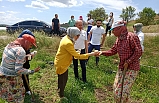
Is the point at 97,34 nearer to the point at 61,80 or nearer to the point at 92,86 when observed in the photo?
the point at 92,86

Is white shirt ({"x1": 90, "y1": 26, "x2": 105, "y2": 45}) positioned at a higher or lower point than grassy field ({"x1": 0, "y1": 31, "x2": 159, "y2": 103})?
higher

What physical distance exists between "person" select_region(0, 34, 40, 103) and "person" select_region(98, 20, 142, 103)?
152 centimetres

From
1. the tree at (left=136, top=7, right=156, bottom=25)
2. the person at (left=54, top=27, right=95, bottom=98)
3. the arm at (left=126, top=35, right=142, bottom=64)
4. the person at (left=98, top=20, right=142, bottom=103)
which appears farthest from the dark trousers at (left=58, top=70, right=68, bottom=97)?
the tree at (left=136, top=7, right=156, bottom=25)

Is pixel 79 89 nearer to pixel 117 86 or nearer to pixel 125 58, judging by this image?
pixel 117 86

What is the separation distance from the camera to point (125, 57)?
126 inches

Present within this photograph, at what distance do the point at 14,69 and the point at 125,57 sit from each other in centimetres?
189

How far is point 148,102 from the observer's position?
14.3 feet

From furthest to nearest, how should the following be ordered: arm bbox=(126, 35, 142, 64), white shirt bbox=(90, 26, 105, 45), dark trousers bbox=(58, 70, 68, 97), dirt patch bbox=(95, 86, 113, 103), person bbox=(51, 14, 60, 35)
→ 1. person bbox=(51, 14, 60, 35)
2. white shirt bbox=(90, 26, 105, 45)
3. dirt patch bbox=(95, 86, 113, 103)
4. dark trousers bbox=(58, 70, 68, 97)
5. arm bbox=(126, 35, 142, 64)

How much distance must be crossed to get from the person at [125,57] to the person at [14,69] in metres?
1.52

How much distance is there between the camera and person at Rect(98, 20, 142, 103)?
3.06 meters

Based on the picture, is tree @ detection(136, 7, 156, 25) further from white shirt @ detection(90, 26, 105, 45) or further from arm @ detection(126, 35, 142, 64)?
arm @ detection(126, 35, 142, 64)

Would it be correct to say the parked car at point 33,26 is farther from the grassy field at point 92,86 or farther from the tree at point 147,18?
the tree at point 147,18

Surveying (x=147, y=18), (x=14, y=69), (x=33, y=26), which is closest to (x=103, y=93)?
(x=14, y=69)

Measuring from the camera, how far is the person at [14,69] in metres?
2.79
